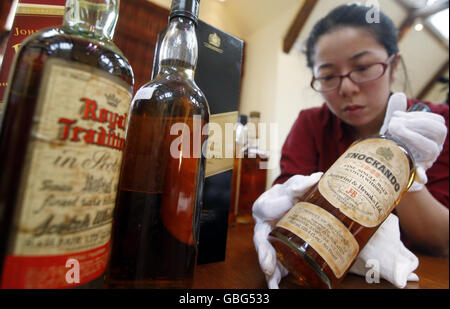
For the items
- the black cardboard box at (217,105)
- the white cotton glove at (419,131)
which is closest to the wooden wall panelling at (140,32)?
the black cardboard box at (217,105)

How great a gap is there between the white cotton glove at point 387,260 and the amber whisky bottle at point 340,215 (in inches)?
3.3

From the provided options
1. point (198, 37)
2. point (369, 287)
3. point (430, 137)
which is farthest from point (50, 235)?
point (430, 137)

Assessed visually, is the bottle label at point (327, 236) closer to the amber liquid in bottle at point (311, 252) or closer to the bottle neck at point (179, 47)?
the amber liquid in bottle at point (311, 252)

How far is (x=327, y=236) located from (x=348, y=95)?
330 mm

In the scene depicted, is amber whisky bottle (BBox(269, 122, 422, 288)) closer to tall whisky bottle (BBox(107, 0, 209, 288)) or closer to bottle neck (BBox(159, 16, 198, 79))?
tall whisky bottle (BBox(107, 0, 209, 288))

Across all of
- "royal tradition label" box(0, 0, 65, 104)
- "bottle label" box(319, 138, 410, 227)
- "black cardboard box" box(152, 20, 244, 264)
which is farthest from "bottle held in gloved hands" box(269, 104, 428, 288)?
"royal tradition label" box(0, 0, 65, 104)

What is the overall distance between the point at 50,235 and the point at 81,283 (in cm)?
5

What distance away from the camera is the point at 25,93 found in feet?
0.57

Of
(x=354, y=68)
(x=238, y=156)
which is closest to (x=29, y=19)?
(x=238, y=156)

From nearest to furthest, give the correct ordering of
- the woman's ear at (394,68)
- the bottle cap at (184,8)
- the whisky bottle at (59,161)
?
the whisky bottle at (59,161) → the bottle cap at (184,8) → the woman's ear at (394,68)

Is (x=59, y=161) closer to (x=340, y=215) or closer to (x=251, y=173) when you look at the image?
(x=340, y=215)

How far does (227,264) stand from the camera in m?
0.35

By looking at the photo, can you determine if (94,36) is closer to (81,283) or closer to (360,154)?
(81,283)

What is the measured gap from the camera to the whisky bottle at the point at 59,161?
0.16m
